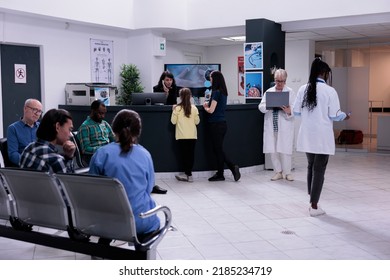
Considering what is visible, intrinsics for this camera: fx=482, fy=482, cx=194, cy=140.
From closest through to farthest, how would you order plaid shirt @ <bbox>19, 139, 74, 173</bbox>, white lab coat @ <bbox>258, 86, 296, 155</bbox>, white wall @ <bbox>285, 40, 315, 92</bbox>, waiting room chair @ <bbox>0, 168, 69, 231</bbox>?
waiting room chair @ <bbox>0, 168, 69, 231</bbox>, plaid shirt @ <bbox>19, 139, 74, 173</bbox>, white lab coat @ <bbox>258, 86, 296, 155</bbox>, white wall @ <bbox>285, 40, 315, 92</bbox>

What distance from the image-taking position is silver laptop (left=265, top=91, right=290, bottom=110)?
285 inches

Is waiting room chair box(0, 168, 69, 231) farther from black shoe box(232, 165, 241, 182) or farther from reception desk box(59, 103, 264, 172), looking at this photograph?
black shoe box(232, 165, 241, 182)

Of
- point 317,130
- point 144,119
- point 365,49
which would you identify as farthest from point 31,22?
point 365,49

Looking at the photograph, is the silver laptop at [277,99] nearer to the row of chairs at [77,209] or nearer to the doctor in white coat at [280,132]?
the doctor in white coat at [280,132]

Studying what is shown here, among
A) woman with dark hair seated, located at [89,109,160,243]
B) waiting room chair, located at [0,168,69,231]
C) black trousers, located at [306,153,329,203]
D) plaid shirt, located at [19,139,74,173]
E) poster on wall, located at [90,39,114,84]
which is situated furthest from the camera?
poster on wall, located at [90,39,114,84]

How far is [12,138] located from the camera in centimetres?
495

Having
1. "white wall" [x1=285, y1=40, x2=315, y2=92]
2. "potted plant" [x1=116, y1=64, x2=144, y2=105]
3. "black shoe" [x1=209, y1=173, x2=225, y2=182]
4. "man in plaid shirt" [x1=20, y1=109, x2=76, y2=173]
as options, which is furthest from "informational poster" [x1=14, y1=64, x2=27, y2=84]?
"white wall" [x1=285, y1=40, x2=315, y2=92]

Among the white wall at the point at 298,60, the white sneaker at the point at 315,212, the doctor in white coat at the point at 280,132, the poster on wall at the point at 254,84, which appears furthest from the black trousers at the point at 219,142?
the white wall at the point at 298,60

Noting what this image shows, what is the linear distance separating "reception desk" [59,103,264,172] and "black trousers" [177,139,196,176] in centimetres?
23

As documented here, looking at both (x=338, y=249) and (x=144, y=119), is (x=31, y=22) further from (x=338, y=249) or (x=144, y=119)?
(x=338, y=249)

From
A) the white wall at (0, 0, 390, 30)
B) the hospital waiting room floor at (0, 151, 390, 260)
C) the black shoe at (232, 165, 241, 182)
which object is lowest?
the hospital waiting room floor at (0, 151, 390, 260)

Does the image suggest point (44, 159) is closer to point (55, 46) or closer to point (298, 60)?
point (55, 46)

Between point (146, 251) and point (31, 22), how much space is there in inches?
252

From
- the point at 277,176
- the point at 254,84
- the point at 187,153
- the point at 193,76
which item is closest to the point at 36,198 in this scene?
the point at 187,153
